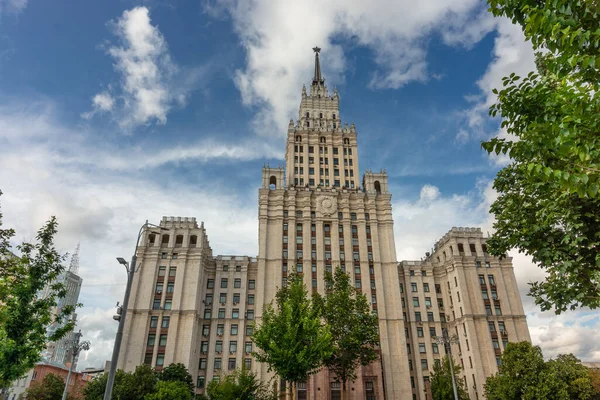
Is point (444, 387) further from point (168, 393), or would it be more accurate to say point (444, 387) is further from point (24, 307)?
Result: point (24, 307)

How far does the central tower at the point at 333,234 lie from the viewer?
2264 inches

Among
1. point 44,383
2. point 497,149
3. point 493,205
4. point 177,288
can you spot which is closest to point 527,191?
point 493,205

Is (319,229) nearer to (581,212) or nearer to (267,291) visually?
(267,291)

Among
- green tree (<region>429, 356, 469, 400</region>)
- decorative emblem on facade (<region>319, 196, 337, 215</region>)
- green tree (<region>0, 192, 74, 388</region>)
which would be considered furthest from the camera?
decorative emblem on facade (<region>319, 196, 337, 215</region>)

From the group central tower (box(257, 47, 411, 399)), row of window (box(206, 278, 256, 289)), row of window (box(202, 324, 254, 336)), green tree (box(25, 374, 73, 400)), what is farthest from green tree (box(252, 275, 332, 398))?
green tree (box(25, 374, 73, 400))

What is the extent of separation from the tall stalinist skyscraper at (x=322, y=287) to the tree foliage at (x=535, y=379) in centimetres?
1626

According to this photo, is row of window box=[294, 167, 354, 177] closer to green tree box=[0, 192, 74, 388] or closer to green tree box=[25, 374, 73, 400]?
green tree box=[25, 374, 73, 400]

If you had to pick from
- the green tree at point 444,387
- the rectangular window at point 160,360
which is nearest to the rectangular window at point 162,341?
the rectangular window at point 160,360

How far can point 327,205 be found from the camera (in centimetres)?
7044

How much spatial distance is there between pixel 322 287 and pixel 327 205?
51.3ft

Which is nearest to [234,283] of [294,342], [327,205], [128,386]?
[327,205]

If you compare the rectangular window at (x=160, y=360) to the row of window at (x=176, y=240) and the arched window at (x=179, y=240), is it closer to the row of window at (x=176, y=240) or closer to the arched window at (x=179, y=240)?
the row of window at (x=176, y=240)

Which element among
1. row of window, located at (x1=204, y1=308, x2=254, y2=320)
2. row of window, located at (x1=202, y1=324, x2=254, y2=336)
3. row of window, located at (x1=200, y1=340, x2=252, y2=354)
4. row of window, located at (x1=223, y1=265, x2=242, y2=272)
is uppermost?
row of window, located at (x1=223, y1=265, x2=242, y2=272)

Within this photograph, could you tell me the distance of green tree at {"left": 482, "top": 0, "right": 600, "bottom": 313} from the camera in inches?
330
